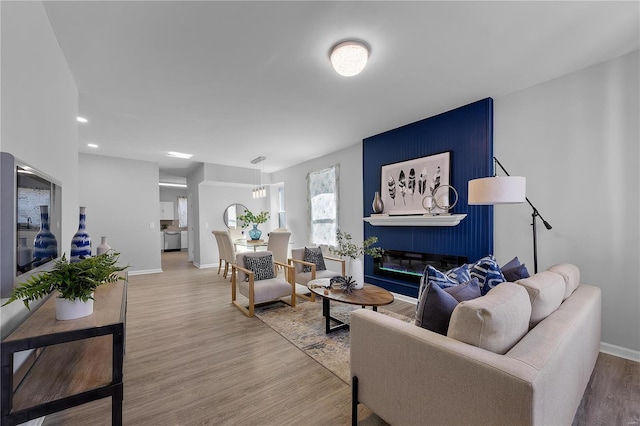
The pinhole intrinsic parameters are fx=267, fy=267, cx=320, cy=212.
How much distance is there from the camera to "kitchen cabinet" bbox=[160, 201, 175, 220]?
11.2 m

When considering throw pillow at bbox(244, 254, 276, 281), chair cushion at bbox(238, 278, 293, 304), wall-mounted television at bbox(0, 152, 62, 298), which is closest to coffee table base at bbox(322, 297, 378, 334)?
chair cushion at bbox(238, 278, 293, 304)

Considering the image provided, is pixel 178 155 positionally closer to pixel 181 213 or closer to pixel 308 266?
pixel 308 266

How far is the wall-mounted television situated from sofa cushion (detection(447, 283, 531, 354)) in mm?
1990

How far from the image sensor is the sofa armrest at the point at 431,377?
974 millimetres

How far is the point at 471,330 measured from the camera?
118 cm

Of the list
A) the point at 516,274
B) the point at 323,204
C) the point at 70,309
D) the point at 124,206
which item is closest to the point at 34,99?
the point at 70,309

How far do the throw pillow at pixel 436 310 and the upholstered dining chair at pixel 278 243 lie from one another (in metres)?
3.78

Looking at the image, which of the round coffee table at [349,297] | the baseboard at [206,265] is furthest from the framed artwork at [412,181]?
the baseboard at [206,265]

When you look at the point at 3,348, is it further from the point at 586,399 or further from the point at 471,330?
the point at 586,399

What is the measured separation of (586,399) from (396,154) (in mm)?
3339

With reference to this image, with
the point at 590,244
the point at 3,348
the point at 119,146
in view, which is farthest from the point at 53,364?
the point at 119,146

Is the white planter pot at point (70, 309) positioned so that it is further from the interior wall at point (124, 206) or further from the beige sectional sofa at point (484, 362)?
the interior wall at point (124, 206)

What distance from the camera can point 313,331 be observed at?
2979mm

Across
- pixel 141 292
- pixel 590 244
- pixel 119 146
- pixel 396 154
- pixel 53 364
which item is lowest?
pixel 141 292
